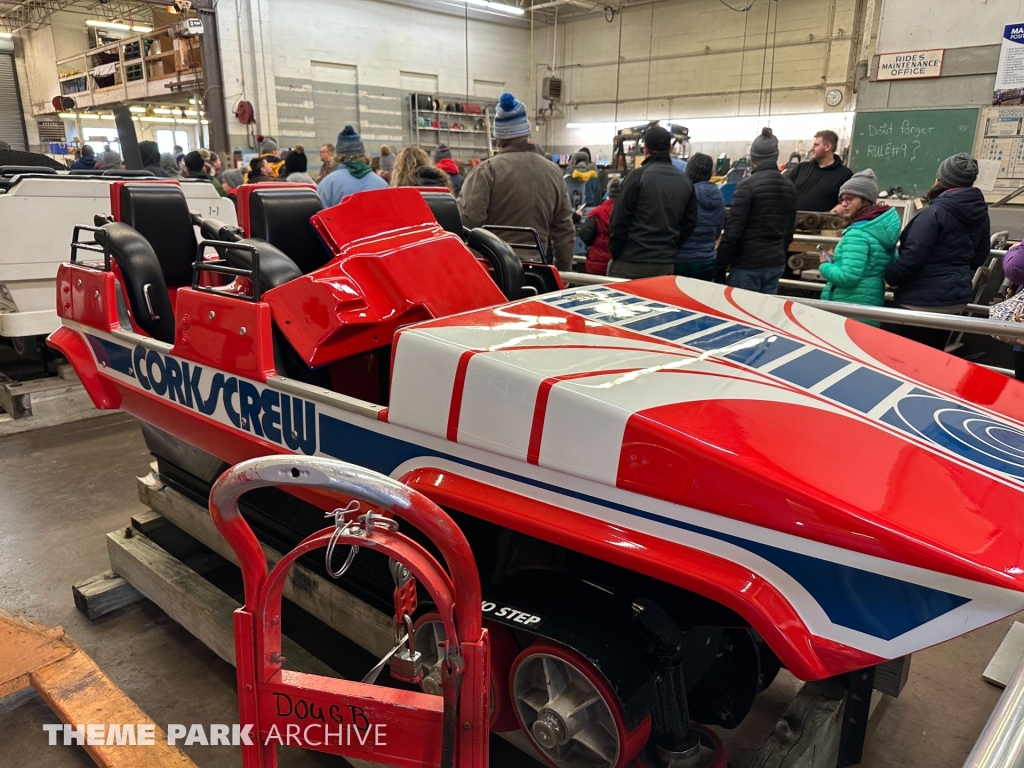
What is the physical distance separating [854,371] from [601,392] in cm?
73

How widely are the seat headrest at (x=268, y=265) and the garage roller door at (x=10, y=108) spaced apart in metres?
18.8

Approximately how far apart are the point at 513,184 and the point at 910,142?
16.1 ft

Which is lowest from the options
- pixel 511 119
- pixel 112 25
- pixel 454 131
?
pixel 511 119

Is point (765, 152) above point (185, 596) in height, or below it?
above

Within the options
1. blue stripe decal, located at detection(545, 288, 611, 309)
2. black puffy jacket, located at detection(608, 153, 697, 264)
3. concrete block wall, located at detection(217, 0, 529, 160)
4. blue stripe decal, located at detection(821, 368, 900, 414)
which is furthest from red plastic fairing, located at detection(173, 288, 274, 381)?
concrete block wall, located at detection(217, 0, 529, 160)

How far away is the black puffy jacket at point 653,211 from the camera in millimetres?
3703

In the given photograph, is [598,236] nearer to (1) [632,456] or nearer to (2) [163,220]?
(2) [163,220]

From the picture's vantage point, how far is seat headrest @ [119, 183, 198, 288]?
2.90 metres

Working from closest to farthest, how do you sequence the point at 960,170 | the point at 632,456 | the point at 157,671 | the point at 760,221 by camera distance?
the point at 632,456
the point at 157,671
the point at 960,170
the point at 760,221

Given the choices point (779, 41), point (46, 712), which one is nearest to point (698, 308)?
point (46, 712)

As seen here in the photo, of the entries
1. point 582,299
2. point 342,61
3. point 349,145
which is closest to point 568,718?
point 582,299

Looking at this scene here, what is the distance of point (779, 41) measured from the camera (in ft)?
41.6

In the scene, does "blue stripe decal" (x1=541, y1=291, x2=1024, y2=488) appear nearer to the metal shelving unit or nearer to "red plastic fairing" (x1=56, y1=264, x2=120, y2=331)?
"red plastic fairing" (x1=56, y1=264, x2=120, y2=331)

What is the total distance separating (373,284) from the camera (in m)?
2.06
